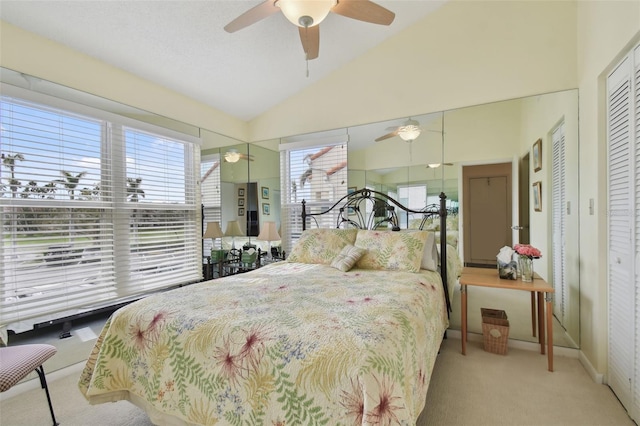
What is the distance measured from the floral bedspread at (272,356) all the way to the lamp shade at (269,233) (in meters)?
1.86

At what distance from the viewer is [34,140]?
224 cm

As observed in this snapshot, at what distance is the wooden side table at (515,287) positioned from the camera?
2201 millimetres

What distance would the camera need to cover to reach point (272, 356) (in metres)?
1.18

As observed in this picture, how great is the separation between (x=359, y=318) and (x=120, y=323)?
4.40 feet

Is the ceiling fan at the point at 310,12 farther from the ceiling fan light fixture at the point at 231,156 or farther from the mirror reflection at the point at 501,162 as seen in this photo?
the ceiling fan light fixture at the point at 231,156

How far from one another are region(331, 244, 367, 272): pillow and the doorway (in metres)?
1.07

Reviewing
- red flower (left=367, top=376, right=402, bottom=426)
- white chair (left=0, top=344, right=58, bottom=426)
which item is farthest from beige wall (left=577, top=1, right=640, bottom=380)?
white chair (left=0, top=344, right=58, bottom=426)

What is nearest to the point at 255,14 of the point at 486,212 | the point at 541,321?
the point at 486,212

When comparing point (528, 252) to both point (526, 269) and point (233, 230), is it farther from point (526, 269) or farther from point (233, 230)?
point (233, 230)

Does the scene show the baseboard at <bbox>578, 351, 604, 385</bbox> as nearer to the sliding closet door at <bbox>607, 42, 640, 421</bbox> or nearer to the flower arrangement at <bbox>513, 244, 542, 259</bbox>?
the sliding closet door at <bbox>607, 42, 640, 421</bbox>

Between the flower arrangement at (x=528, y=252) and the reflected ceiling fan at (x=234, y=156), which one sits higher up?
the reflected ceiling fan at (x=234, y=156)

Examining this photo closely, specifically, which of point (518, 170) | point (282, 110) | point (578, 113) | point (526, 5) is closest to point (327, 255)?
point (518, 170)

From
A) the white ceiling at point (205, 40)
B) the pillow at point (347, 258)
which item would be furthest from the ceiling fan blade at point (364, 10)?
the pillow at point (347, 258)

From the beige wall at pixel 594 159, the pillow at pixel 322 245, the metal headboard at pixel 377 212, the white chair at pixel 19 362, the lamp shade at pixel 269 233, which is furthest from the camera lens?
the lamp shade at pixel 269 233
